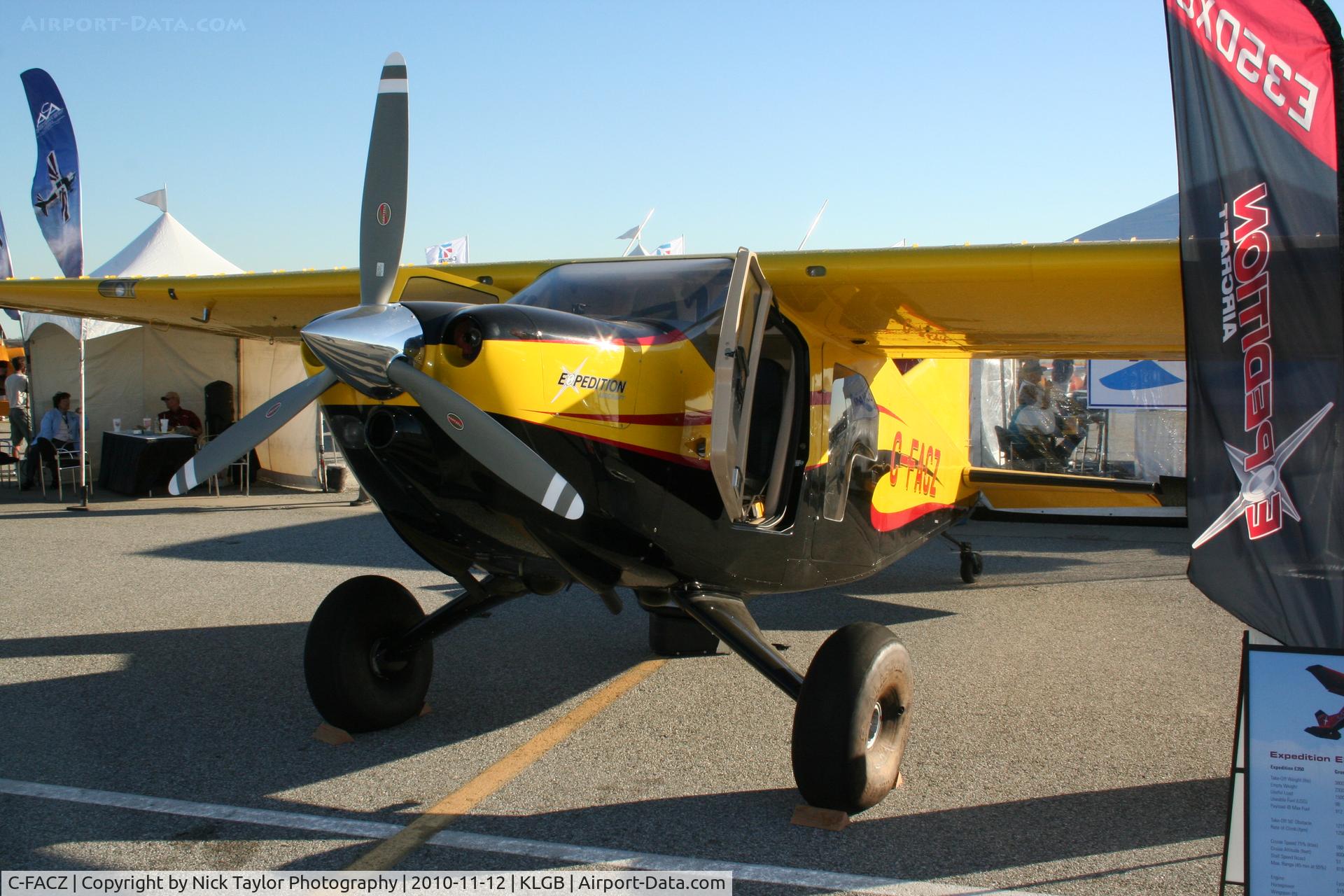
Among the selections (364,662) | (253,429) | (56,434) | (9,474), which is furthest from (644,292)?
(9,474)

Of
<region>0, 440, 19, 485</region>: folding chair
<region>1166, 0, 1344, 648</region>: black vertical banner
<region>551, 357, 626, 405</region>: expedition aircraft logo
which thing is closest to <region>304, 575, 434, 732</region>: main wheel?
<region>551, 357, 626, 405</region>: expedition aircraft logo

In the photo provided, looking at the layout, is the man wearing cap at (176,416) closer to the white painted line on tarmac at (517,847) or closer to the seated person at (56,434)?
the seated person at (56,434)

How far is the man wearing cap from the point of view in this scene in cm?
1482

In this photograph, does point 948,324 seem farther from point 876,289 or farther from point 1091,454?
point 1091,454

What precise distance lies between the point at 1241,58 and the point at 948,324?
244cm

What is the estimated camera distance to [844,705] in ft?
12.5

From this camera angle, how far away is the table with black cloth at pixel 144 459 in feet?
45.3

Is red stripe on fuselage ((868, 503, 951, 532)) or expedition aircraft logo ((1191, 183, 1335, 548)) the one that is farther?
red stripe on fuselage ((868, 503, 951, 532))

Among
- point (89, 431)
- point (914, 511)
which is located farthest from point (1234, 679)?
point (89, 431)

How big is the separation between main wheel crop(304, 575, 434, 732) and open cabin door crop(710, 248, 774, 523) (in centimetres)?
185

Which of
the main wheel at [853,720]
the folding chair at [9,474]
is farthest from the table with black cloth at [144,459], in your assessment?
the main wheel at [853,720]

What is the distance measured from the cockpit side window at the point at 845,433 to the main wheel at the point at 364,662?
2201mm

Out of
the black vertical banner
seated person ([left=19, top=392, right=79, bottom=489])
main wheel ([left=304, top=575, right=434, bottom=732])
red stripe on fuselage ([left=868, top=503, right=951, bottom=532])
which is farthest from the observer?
seated person ([left=19, top=392, right=79, bottom=489])

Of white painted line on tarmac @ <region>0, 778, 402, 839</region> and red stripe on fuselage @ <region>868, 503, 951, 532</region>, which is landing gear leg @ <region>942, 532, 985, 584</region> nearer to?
red stripe on fuselage @ <region>868, 503, 951, 532</region>
